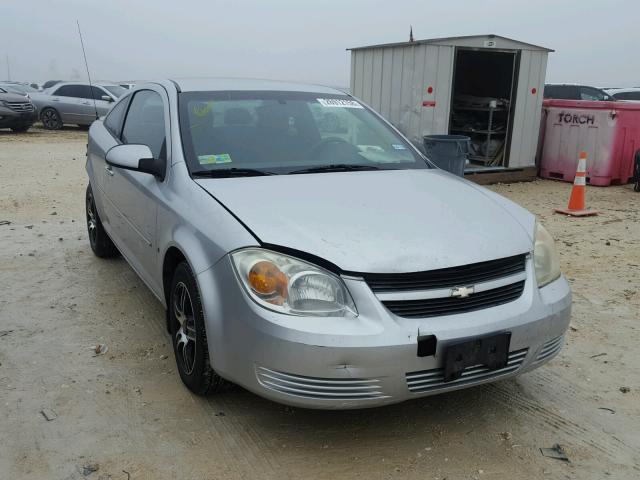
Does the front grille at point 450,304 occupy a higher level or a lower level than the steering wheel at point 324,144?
lower

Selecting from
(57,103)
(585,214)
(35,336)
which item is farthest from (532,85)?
(57,103)

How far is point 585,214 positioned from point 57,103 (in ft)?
53.7

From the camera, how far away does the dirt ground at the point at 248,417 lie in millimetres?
2561

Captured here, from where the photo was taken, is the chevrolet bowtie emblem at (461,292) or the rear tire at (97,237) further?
the rear tire at (97,237)

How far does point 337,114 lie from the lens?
399 centimetres

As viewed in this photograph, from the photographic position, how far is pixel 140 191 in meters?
3.64

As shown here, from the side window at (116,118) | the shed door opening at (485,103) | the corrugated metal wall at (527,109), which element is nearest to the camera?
the side window at (116,118)

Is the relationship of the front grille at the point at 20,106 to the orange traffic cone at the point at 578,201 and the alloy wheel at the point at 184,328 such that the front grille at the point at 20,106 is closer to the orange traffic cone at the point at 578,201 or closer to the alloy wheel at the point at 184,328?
the orange traffic cone at the point at 578,201

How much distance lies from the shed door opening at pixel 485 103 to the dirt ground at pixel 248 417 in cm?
655

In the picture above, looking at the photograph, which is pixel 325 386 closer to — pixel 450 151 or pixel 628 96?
pixel 450 151

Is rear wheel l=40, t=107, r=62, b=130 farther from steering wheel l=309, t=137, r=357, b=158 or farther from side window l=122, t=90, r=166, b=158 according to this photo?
steering wheel l=309, t=137, r=357, b=158

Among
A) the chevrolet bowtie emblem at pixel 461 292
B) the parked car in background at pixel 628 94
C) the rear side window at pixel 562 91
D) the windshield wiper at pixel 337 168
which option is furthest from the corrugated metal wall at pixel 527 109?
the parked car in background at pixel 628 94

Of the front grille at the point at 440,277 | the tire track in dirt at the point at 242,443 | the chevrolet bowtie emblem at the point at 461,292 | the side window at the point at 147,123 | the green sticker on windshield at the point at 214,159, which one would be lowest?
the tire track in dirt at the point at 242,443

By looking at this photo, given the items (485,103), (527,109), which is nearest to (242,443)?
(527,109)
